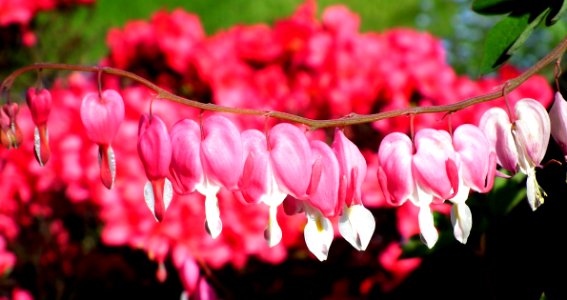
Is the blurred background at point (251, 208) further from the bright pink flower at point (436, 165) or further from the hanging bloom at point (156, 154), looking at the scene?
the hanging bloom at point (156, 154)

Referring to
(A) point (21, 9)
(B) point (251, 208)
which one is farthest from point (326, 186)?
(A) point (21, 9)

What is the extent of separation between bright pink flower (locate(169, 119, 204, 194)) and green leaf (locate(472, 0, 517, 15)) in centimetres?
38

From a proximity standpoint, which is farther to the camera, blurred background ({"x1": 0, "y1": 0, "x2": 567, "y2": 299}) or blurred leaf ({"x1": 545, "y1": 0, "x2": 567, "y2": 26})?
blurred background ({"x1": 0, "y1": 0, "x2": 567, "y2": 299})

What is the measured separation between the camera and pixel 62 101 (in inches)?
73.2

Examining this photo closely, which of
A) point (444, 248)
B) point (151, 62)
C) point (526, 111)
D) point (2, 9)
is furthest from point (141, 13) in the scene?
point (526, 111)

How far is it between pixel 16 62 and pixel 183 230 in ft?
7.32

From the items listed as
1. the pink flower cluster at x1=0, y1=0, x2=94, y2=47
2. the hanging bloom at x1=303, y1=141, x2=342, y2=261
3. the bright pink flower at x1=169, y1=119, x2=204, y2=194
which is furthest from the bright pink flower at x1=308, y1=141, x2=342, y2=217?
the pink flower cluster at x1=0, y1=0, x2=94, y2=47

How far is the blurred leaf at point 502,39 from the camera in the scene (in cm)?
89

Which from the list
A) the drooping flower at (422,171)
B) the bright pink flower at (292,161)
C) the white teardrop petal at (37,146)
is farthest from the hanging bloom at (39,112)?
the drooping flower at (422,171)

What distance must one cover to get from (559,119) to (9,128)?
56cm

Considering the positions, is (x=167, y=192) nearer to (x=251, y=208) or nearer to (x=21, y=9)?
(x=251, y=208)

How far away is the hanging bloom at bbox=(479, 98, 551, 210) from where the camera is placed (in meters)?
0.75

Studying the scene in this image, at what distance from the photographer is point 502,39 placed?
2.95ft

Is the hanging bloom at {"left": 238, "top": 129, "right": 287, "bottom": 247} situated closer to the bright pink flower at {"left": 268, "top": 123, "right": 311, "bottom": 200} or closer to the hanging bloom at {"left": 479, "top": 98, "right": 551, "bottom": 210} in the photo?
the bright pink flower at {"left": 268, "top": 123, "right": 311, "bottom": 200}
